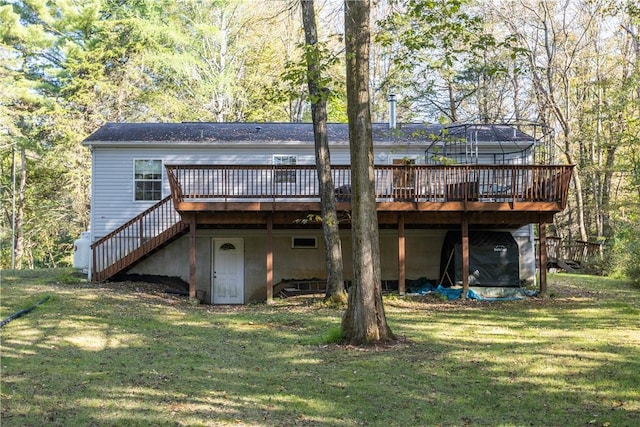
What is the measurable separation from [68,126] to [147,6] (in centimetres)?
767

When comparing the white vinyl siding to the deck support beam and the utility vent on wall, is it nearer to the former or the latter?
the utility vent on wall

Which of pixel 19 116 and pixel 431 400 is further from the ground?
pixel 19 116

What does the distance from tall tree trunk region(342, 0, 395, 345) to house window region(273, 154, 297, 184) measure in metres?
6.89

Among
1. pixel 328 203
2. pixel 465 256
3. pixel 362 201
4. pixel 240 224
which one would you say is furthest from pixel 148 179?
pixel 362 201

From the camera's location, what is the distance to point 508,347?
9984 mm

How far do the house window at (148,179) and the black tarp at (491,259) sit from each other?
9454 millimetres

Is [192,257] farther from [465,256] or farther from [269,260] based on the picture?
[465,256]

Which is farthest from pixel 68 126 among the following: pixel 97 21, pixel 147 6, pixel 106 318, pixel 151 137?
pixel 106 318

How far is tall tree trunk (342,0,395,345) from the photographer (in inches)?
394

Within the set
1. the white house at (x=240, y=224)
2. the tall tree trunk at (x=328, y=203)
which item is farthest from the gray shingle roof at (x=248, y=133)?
the tall tree trunk at (x=328, y=203)

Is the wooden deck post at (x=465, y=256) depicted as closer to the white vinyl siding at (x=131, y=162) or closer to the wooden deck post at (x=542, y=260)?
the wooden deck post at (x=542, y=260)

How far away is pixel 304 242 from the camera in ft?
65.2

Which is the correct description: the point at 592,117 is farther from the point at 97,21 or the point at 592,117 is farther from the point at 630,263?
the point at 97,21

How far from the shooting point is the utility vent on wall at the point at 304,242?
19.8m
